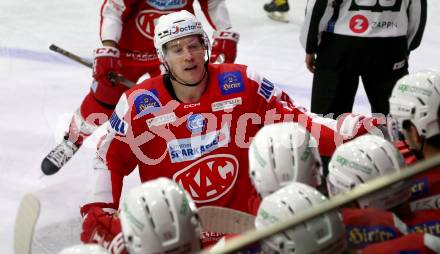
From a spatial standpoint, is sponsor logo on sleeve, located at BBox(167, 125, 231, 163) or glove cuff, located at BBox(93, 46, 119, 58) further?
glove cuff, located at BBox(93, 46, 119, 58)

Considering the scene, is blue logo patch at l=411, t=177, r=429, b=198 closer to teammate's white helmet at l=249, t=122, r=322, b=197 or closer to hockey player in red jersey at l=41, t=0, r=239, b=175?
teammate's white helmet at l=249, t=122, r=322, b=197

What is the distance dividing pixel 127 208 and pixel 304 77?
343 cm

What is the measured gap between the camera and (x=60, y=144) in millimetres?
3852

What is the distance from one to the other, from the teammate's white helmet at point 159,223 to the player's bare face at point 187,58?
960 millimetres

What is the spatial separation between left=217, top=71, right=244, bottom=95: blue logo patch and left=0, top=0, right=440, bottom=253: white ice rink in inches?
39.2

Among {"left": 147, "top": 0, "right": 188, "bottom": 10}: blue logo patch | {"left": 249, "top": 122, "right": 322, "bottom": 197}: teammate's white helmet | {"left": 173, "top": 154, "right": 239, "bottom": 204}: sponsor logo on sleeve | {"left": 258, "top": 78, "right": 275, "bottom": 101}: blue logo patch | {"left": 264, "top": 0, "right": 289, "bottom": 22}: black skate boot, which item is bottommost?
{"left": 264, "top": 0, "right": 289, "bottom": 22}: black skate boot

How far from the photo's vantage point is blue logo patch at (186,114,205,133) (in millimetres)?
2666

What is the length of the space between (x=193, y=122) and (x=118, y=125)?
266mm

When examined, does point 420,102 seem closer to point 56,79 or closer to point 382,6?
point 382,6

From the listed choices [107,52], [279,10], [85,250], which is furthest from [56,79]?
[85,250]

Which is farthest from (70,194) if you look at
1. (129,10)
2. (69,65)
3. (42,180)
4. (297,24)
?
(297,24)

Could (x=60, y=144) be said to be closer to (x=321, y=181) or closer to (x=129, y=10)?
(x=129, y=10)

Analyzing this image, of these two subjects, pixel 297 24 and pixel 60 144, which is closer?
pixel 60 144

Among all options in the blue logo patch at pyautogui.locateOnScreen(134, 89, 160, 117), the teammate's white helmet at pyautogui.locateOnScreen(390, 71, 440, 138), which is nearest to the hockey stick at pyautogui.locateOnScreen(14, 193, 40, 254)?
the blue logo patch at pyautogui.locateOnScreen(134, 89, 160, 117)
